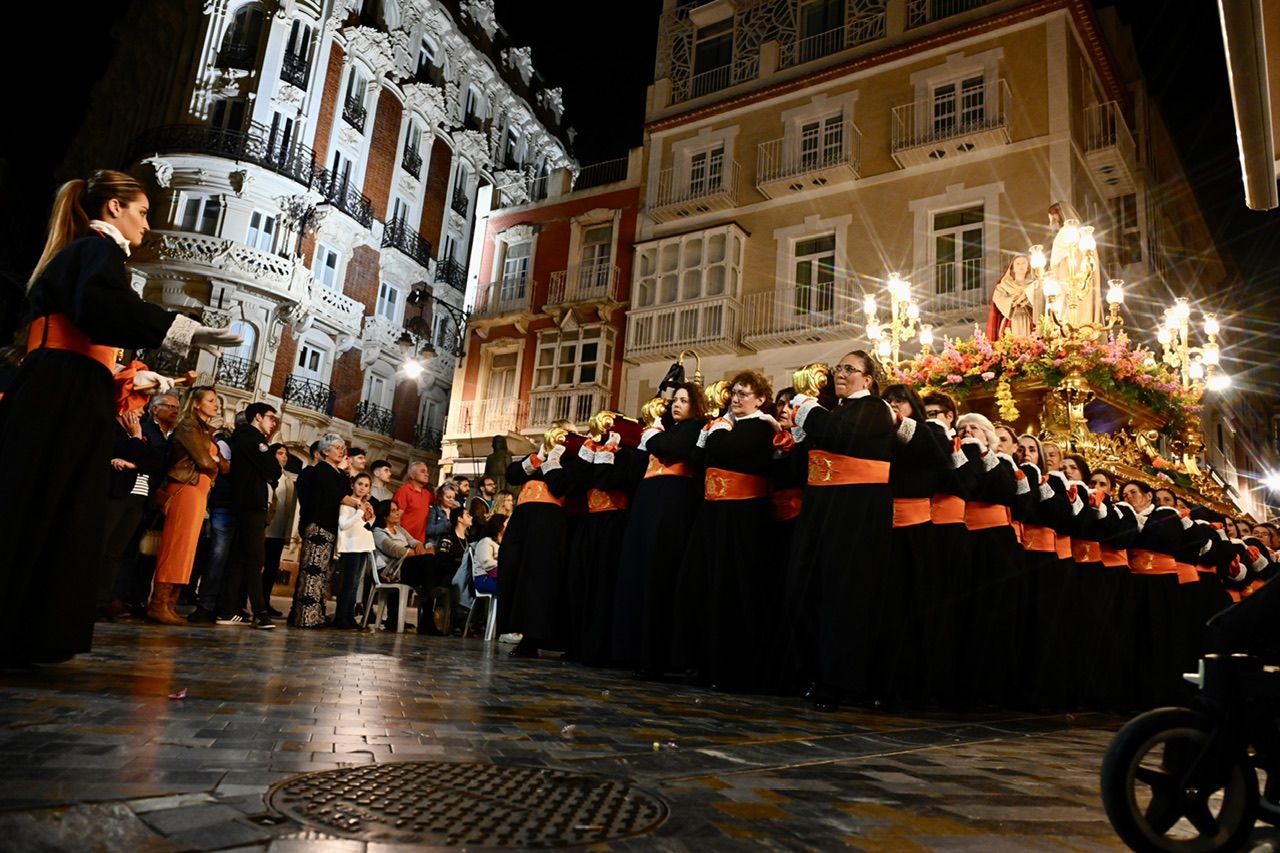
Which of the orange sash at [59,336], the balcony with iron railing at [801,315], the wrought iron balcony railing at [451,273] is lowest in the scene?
the orange sash at [59,336]

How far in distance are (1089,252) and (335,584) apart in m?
12.4

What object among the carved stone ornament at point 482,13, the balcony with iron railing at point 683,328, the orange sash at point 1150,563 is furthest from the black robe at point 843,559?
the carved stone ornament at point 482,13

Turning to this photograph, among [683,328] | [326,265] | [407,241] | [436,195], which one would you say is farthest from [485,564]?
[436,195]

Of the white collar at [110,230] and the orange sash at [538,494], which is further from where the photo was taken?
the orange sash at [538,494]

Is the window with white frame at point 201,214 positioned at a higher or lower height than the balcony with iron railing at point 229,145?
lower

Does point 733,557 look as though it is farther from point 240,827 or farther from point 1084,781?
point 240,827

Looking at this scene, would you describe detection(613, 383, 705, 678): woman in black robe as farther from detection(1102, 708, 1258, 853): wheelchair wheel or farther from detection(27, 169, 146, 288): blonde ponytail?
detection(1102, 708, 1258, 853): wheelchair wheel

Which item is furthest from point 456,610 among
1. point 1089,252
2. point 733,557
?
point 1089,252

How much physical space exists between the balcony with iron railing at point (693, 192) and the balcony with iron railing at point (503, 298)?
5199 millimetres

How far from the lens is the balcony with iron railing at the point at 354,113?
3033 centimetres

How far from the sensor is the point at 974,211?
18188mm

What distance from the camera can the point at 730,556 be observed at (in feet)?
18.7

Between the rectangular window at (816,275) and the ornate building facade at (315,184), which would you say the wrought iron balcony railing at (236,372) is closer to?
the ornate building facade at (315,184)

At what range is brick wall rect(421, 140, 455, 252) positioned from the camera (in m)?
34.5
